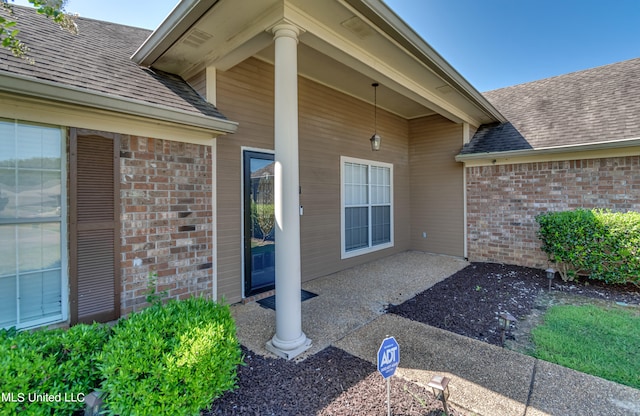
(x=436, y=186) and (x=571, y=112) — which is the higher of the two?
(x=571, y=112)

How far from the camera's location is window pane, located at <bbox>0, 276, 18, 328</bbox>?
105 inches

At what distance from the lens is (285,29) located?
303 centimetres

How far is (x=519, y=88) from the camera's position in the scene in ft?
29.4

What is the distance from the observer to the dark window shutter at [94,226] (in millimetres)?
2930

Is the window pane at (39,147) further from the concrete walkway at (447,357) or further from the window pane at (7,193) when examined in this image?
the concrete walkway at (447,357)

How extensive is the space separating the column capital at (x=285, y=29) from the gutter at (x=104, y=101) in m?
1.26

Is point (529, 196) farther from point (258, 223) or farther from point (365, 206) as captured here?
point (258, 223)

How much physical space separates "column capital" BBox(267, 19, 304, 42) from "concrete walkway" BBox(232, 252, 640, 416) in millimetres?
3387

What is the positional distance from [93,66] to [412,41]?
395cm

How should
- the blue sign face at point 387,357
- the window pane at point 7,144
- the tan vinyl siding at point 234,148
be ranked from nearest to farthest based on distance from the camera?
the blue sign face at point 387,357
the window pane at point 7,144
the tan vinyl siding at point 234,148

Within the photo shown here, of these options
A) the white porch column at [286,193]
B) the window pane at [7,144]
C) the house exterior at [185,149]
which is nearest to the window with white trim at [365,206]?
the house exterior at [185,149]

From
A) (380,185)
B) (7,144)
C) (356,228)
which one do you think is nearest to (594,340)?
(356,228)

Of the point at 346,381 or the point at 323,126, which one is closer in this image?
the point at 346,381

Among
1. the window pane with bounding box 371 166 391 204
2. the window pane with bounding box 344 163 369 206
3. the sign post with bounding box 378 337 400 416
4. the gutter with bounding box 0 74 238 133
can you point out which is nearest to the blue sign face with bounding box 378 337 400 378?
the sign post with bounding box 378 337 400 416
